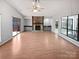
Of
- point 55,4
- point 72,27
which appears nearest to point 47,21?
point 72,27

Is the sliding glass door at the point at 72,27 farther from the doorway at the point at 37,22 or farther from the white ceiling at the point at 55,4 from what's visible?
the doorway at the point at 37,22

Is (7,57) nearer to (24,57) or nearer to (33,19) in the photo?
(24,57)

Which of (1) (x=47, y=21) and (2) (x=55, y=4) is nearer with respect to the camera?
(2) (x=55, y=4)

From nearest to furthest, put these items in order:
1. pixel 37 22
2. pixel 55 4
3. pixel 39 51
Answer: pixel 39 51, pixel 55 4, pixel 37 22

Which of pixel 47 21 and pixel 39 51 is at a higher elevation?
pixel 47 21

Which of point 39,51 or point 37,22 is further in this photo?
point 37,22

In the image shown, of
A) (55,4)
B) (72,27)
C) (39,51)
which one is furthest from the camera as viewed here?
(72,27)

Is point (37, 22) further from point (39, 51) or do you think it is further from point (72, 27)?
point (39, 51)

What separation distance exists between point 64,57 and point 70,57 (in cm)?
25

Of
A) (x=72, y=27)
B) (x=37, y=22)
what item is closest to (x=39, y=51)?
(x=72, y=27)

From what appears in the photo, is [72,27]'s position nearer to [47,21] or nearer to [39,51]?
[39,51]

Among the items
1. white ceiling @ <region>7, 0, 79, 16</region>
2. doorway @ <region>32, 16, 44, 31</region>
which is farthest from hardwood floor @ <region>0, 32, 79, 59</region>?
doorway @ <region>32, 16, 44, 31</region>

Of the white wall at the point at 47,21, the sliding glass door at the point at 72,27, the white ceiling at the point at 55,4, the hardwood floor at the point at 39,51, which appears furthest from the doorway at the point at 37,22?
the hardwood floor at the point at 39,51

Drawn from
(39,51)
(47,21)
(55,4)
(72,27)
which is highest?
(55,4)
